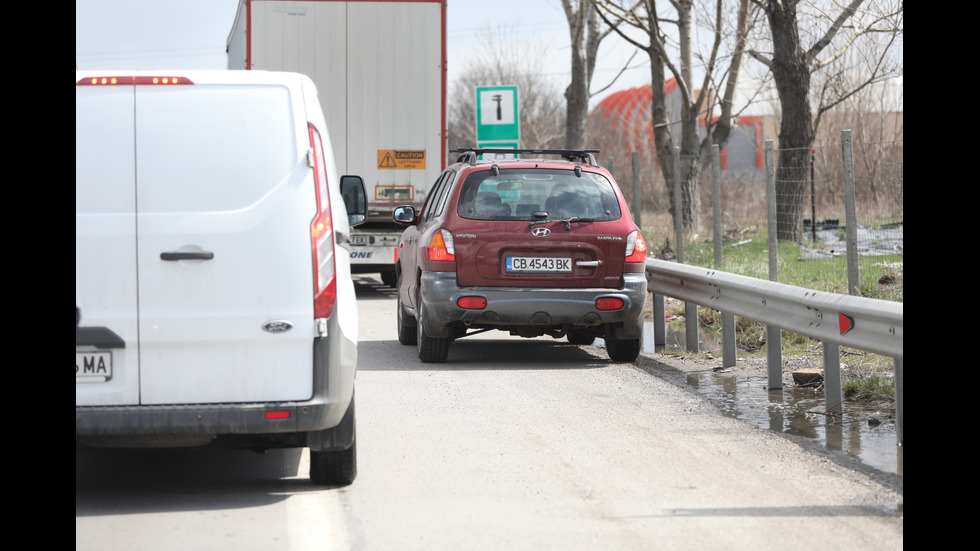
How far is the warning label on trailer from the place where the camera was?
17.6m

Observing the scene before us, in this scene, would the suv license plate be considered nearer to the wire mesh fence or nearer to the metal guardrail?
the metal guardrail

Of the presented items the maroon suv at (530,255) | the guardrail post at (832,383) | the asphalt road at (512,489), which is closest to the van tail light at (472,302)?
the maroon suv at (530,255)

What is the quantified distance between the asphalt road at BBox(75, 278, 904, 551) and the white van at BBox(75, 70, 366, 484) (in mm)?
443

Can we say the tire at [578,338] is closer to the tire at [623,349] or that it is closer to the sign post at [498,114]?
the tire at [623,349]

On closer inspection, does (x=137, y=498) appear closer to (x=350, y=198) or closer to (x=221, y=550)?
(x=221, y=550)

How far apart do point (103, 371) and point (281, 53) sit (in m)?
12.8

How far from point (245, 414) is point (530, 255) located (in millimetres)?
4785

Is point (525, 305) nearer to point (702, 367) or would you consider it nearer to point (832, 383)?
point (702, 367)

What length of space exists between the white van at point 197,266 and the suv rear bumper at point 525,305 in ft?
14.4

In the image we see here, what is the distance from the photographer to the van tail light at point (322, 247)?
518cm

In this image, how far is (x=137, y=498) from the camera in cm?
549
